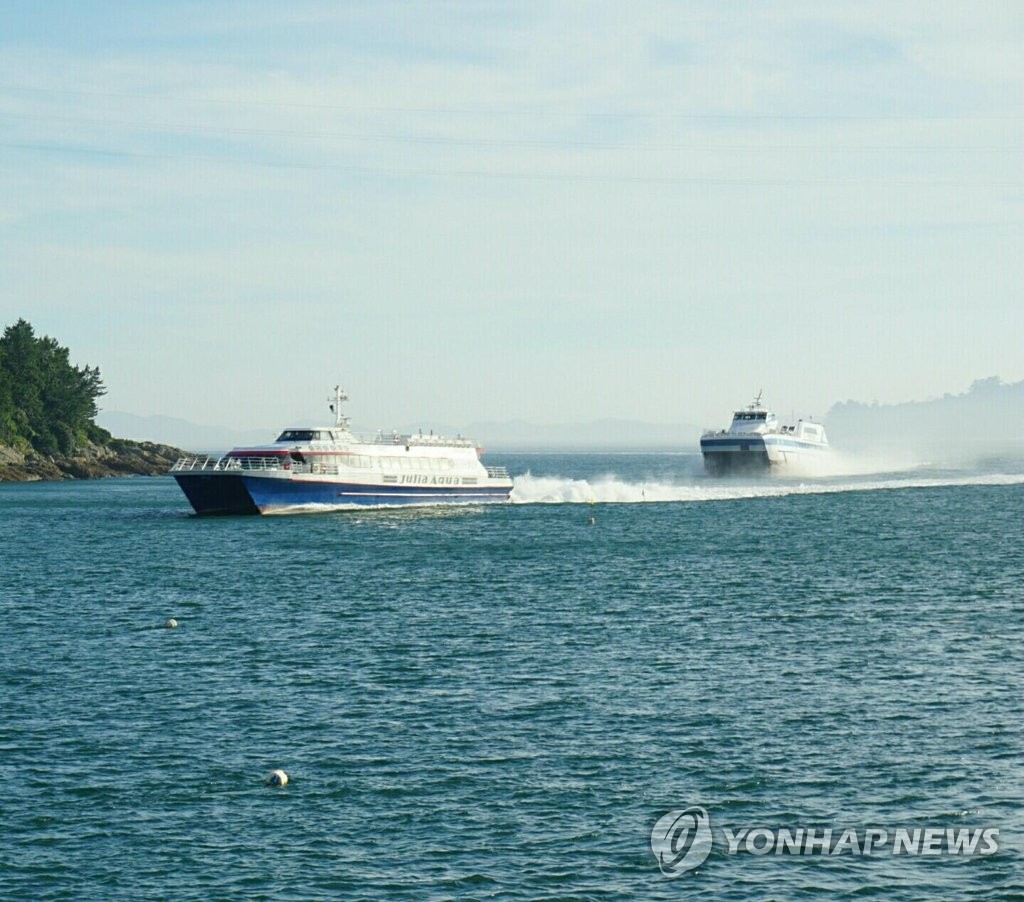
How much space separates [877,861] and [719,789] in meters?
5.38

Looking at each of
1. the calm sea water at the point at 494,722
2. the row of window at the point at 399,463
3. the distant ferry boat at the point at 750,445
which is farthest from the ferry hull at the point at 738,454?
the calm sea water at the point at 494,722

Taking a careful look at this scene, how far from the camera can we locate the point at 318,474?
359 feet

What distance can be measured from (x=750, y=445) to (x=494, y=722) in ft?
477

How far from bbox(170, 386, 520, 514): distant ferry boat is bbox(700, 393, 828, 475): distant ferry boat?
2595 inches

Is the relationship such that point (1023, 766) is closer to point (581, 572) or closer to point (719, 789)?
point (719, 789)

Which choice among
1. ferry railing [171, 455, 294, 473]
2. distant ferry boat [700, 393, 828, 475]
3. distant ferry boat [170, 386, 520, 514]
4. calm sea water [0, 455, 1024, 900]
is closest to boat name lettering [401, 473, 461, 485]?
distant ferry boat [170, 386, 520, 514]

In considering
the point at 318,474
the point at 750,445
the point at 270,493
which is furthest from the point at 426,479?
the point at 750,445

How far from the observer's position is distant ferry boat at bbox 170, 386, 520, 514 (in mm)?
106875

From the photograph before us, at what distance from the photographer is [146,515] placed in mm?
118625

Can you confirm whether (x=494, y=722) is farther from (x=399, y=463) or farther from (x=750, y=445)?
(x=750, y=445)

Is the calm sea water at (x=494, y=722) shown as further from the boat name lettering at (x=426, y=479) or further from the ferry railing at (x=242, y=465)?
the boat name lettering at (x=426, y=479)

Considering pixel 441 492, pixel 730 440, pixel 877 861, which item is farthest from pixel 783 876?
pixel 730 440

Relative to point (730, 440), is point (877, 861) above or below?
below

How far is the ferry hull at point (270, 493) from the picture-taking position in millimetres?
106500
